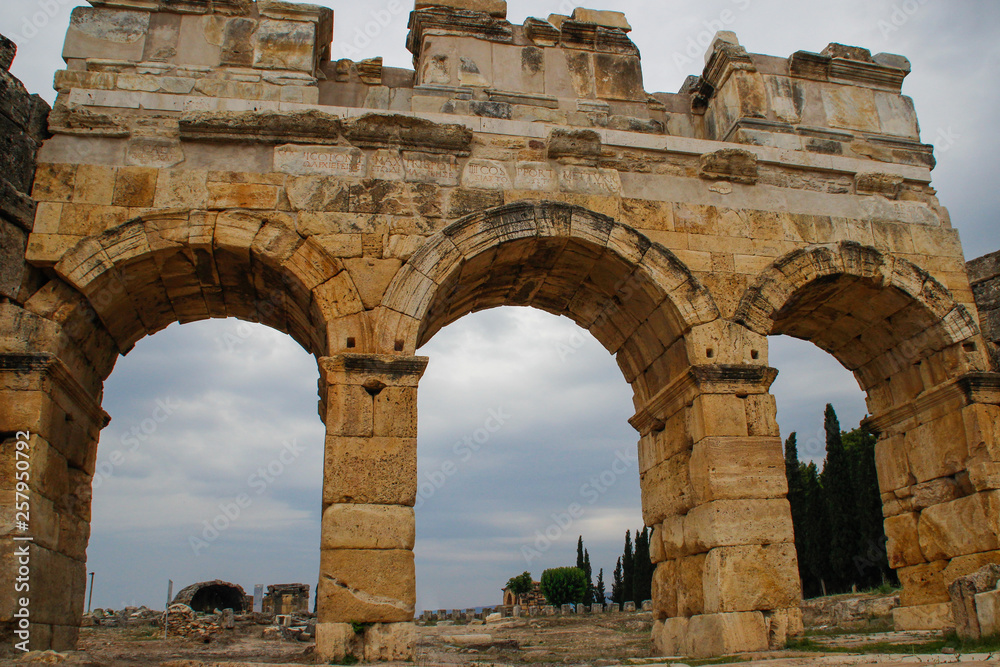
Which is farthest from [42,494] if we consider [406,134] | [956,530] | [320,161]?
[956,530]

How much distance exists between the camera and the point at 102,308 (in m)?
6.59

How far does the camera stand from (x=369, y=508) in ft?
18.4

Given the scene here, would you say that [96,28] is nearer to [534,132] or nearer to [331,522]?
[534,132]

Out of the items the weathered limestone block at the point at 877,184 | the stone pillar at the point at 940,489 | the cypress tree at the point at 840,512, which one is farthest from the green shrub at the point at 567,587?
the weathered limestone block at the point at 877,184

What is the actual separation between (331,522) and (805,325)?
19.4ft

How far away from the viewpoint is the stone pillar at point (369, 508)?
5.30 metres

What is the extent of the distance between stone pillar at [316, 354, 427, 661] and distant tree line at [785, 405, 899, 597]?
53.6 ft

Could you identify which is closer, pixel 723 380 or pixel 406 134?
pixel 723 380

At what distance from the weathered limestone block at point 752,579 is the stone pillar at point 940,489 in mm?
2269

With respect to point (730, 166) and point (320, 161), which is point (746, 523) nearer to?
point (730, 166)

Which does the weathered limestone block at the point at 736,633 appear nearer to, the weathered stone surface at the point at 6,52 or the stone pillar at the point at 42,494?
the stone pillar at the point at 42,494

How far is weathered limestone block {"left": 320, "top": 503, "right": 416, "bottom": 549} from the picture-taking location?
5512 mm

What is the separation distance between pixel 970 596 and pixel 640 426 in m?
3.45

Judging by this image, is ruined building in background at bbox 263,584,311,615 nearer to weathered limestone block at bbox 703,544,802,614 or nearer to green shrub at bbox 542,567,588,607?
green shrub at bbox 542,567,588,607
